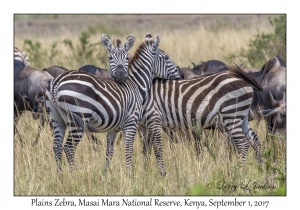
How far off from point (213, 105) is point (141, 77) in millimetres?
1137

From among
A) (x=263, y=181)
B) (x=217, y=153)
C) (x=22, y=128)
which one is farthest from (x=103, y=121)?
(x=22, y=128)

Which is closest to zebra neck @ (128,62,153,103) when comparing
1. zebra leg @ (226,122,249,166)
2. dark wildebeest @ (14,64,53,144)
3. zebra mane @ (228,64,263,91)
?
zebra mane @ (228,64,263,91)

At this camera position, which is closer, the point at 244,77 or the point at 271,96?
the point at 244,77

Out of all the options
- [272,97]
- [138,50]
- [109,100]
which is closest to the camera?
[109,100]

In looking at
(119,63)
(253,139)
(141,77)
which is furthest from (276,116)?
(119,63)

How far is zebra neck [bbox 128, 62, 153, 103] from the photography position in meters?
8.57

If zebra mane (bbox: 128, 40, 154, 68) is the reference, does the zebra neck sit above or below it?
below

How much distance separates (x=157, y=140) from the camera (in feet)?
27.4

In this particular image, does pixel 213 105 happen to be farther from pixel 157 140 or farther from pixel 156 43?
pixel 156 43

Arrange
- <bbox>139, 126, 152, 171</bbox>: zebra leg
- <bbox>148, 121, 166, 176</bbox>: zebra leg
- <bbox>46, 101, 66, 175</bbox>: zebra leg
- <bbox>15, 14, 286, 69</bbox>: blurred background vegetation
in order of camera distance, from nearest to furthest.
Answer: <bbox>46, 101, 66, 175</bbox>: zebra leg, <bbox>148, 121, 166, 176</bbox>: zebra leg, <bbox>139, 126, 152, 171</bbox>: zebra leg, <bbox>15, 14, 286, 69</bbox>: blurred background vegetation

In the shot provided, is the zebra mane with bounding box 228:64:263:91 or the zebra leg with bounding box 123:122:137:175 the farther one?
the zebra mane with bounding box 228:64:263:91

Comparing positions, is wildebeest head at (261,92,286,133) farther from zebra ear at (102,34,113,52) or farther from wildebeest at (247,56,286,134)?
zebra ear at (102,34,113,52)
